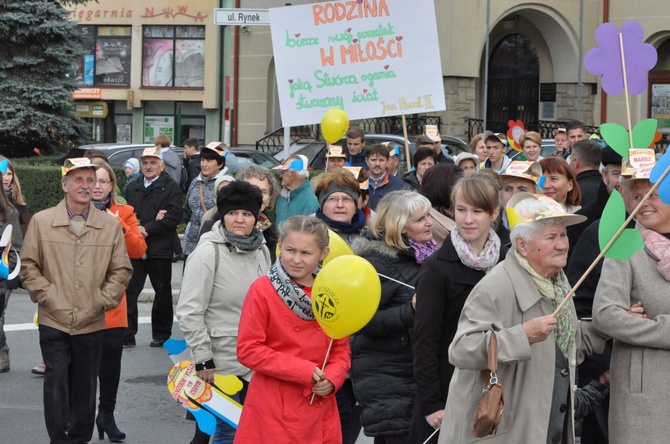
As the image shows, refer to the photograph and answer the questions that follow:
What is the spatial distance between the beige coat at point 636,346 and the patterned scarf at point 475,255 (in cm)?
50

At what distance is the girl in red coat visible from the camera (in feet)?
16.8

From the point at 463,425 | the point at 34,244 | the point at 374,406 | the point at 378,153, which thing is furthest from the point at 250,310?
the point at 378,153

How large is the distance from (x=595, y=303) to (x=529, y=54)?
2718cm

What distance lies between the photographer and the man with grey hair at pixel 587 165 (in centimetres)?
824

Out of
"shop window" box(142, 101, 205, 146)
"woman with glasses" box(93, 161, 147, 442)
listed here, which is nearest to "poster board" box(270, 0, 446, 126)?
"woman with glasses" box(93, 161, 147, 442)

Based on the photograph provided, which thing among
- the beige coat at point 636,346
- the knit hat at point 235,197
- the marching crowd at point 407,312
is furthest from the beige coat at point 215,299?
the beige coat at point 636,346

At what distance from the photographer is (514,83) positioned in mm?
31453

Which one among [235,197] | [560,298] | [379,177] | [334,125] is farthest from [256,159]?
[560,298]

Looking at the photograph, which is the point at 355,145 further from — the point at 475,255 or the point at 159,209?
the point at 475,255

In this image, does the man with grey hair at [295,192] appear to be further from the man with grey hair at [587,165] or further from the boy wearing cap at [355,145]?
the boy wearing cap at [355,145]

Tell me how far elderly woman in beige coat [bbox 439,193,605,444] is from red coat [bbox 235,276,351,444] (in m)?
0.78

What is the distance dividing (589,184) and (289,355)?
3812 millimetres

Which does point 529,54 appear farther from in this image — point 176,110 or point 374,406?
point 374,406

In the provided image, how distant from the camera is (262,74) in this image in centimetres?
3403
